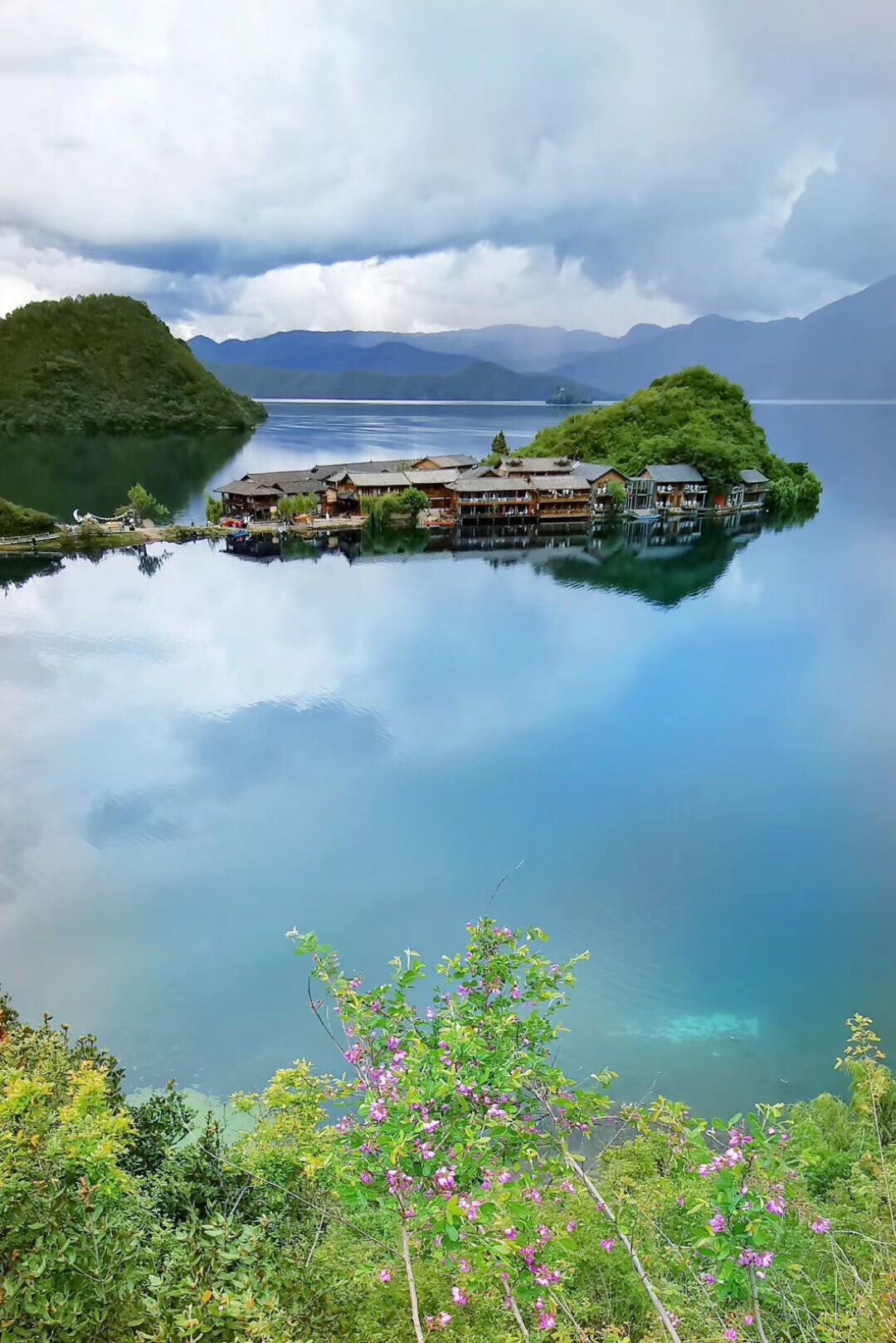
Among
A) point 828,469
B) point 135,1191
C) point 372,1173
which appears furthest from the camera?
point 828,469

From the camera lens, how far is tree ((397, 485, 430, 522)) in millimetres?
42000

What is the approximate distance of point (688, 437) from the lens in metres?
52.5

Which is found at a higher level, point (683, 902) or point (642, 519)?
point (642, 519)

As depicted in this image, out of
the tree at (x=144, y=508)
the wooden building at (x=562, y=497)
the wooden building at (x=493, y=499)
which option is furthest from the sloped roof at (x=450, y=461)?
the tree at (x=144, y=508)

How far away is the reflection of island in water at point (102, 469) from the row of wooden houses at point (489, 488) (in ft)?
23.6

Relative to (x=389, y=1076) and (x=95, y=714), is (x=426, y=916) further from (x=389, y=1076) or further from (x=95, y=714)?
(x=95, y=714)

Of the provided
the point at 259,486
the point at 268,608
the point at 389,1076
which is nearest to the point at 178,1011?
the point at 389,1076

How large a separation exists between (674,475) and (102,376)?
3084 inches

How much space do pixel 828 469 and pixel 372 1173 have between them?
7400 cm

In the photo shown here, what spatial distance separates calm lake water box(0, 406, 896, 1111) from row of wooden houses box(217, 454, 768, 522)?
12.4m

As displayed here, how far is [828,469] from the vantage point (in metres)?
66.2

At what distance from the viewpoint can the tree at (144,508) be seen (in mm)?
40156

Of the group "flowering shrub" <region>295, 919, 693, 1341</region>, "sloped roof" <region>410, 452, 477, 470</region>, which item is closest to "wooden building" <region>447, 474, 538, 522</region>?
"sloped roof" <region>410, 452, 477, 470</region>

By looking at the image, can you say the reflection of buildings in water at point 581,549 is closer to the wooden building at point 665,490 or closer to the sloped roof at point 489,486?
the sloped roof at point 489,486
